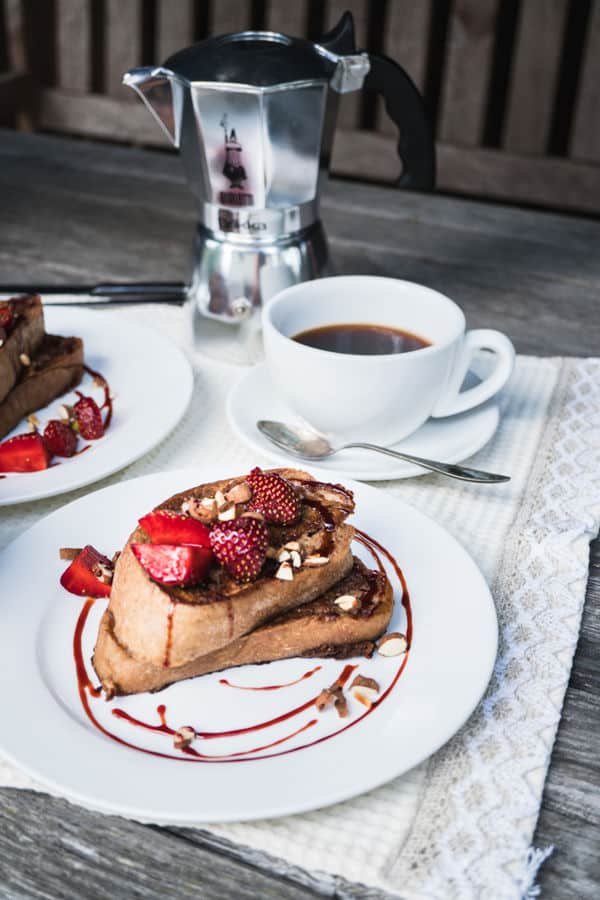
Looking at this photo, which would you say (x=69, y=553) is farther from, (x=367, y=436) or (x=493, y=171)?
(x=493, y=171)

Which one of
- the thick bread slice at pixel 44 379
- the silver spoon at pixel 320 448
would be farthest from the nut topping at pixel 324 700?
the thick bread slice at pixel 44 379

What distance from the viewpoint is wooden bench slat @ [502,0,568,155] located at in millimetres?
2668

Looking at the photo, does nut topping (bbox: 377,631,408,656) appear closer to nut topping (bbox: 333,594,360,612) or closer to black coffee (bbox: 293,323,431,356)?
nut topping (bbox: 333,594,360,612)

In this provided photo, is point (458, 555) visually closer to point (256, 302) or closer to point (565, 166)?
point (256, 302)

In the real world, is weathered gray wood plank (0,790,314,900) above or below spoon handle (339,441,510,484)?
below

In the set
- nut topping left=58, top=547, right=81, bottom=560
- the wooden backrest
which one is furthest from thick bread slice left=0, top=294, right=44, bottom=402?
the wooden backrest

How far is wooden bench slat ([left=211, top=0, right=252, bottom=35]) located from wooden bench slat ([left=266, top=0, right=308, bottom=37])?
4.0 inches

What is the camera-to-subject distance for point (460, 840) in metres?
0.70

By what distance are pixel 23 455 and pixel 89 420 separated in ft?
0.34

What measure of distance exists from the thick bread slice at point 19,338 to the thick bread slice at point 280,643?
48cm

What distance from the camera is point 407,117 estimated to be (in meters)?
1.41

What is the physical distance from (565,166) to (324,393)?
6.05 ft

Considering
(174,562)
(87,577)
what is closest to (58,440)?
(87,577)

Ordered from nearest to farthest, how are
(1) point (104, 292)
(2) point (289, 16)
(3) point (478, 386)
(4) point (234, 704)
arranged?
(4) point (234, 704) → (3) point (478, 386) → (1) point (104, 292) → (2) point (289, 16)
